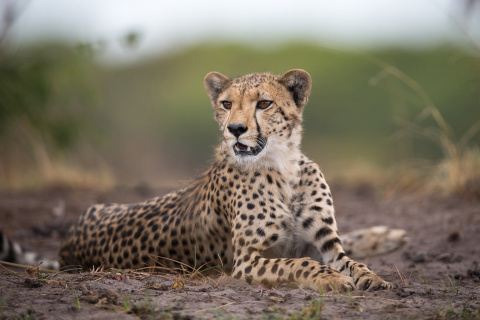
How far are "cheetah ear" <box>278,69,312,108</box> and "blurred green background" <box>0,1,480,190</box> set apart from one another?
3623 millimetres

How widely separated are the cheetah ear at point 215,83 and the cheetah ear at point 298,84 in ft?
1.25

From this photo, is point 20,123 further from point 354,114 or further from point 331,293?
point 354,114

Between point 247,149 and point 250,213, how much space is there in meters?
0.36

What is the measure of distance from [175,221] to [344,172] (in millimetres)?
5559

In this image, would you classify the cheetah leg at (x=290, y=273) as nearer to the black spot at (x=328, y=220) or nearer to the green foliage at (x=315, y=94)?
the black spot at (x=328, y=220)

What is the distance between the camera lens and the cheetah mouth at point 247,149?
343 cm

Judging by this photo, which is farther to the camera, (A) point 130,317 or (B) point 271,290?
(B) point 271,290

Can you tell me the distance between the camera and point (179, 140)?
53.2ft

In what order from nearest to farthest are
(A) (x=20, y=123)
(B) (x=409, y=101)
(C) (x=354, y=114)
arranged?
(A) (x=20, y=123)
(B) (x=409, y=101)
(C) (x=354, y=114)

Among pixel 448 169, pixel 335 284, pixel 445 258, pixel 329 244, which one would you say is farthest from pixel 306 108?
pixel 335 284

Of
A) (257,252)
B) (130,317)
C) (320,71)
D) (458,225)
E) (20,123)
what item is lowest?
(130,317)

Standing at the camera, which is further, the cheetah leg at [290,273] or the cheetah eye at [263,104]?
the cheetah eye at [263,104]

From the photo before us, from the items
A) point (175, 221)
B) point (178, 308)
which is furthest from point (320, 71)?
point (178, 308)

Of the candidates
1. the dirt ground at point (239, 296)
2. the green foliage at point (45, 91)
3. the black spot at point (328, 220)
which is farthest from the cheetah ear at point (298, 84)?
the green foliage at point (45, 91)
